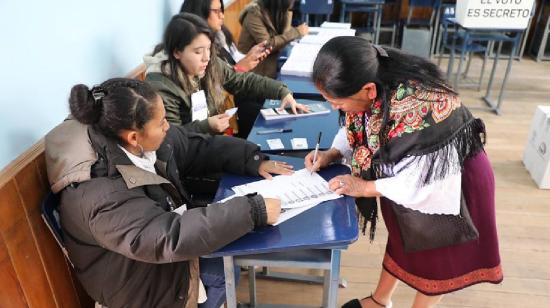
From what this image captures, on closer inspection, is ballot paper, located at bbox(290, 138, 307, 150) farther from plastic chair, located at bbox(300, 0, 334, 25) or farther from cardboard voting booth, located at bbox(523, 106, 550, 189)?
plastic chair, located at bbox(300, 0, 334, 25)

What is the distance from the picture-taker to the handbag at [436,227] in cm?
123

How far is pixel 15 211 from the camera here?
106 centimetres

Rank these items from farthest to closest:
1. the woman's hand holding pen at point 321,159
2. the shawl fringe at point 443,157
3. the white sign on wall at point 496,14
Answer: the white sign on wall at point 496,14, the woman's hand holding pen at point 321,159, the shawl fringe at point 443,157

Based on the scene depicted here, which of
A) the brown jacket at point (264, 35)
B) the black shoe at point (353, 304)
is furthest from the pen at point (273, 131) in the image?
the brown jacket at point (264, 35)

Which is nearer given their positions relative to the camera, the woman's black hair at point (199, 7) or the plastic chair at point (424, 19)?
the woman's black hair at point (199, 7)

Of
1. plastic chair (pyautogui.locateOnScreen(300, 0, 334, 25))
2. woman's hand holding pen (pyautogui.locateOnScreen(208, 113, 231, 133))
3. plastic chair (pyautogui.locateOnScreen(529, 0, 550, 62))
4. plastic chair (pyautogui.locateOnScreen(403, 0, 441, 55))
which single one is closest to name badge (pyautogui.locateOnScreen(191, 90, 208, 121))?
woman's hand holding pen (pyautogui.locateOnScreen(208, 113, 231, 133))

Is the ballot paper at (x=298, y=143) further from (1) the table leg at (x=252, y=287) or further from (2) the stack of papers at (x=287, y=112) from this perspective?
(1) the table leg at (x=252, y=287)

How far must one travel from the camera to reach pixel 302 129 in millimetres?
1710

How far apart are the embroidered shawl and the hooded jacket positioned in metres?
0.38

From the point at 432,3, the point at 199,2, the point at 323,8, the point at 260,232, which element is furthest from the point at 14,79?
the point at 432,3

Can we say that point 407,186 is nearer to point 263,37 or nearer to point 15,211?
point 15,211

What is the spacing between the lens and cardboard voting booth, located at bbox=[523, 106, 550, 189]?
104 inches

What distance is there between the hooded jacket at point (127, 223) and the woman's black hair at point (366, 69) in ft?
1.22

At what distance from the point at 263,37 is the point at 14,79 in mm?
1934
